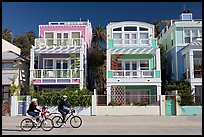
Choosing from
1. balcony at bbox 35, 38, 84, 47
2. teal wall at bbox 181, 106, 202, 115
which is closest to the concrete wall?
teal wall at bbox 181, 106, 202, 115

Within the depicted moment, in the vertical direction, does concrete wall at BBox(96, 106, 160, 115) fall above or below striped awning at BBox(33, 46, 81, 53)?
below

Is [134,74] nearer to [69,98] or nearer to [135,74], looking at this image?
[135,74]

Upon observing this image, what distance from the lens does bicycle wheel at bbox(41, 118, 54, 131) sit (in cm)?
1389

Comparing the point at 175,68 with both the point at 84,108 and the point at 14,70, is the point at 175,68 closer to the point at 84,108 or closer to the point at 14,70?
the point at 84,108

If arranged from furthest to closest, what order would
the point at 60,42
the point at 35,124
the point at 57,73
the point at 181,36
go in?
the point at 181,36, the point at 60,42, the point at 57,73, the point at 35,124

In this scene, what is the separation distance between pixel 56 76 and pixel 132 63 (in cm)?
802

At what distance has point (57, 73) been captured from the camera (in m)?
28.2

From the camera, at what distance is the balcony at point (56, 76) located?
27750mm

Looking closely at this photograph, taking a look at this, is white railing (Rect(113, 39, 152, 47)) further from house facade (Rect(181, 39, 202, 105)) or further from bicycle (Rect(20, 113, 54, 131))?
bicycle (Rect(20, 113, 54, 131))

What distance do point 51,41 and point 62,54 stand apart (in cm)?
176

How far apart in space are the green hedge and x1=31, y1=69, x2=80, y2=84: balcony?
3.40m

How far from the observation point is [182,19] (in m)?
31.7

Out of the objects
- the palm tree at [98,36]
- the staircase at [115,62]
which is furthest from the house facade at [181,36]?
the palm tree at [98,36]

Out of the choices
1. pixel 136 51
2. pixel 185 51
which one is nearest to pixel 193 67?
pixel 185 51
